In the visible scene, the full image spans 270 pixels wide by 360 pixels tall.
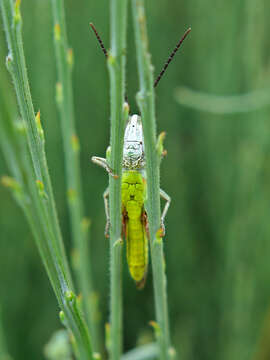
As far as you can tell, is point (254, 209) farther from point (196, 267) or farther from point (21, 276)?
point (21, 276)

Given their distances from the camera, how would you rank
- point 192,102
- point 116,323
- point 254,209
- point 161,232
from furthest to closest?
point 192,102 → point 254,209 → point 116,323 → point 161,232

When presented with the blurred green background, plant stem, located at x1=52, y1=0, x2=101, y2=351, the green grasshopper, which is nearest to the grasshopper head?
the green grasshopper

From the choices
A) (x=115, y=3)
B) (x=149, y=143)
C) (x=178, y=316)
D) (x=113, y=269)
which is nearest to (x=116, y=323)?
(x=113, y=269)

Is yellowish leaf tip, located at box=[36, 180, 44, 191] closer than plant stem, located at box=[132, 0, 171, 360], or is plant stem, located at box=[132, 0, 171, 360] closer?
plant stem, located at box=[132, 0, 171, 360]

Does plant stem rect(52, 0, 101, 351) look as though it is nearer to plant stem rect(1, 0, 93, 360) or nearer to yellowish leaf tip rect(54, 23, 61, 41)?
yellowish leaf tip rect(54, 23, 61, 41)

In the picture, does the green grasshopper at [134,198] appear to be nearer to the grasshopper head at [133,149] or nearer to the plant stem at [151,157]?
the grasshopper head at [133,149]

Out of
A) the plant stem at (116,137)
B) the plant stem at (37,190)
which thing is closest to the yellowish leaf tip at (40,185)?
the plant stem at (37,190)
